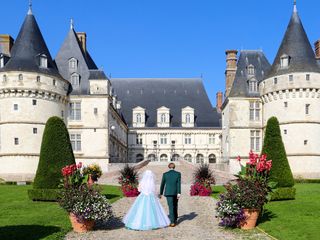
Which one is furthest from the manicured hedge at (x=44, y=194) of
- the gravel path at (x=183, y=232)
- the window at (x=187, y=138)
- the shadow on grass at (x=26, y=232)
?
the window at (x=187, y=138)

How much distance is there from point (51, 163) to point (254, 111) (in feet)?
76.1

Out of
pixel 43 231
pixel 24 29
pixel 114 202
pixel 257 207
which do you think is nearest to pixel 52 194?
pixel 114 202

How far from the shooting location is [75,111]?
1367 inches

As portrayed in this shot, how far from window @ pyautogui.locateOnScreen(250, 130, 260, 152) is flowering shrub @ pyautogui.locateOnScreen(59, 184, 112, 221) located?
86.2 feet

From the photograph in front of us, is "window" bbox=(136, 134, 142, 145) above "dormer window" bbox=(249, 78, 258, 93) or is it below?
below

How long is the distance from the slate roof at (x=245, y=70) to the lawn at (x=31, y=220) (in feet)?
73.1

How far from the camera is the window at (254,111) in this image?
35.7m

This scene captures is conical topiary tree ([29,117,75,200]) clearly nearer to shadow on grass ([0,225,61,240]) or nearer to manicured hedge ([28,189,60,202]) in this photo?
manicured hedge ([28,189,60,202])

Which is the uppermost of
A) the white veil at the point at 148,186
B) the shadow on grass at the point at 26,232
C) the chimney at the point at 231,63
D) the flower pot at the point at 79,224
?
the chimney at the point at 231,63

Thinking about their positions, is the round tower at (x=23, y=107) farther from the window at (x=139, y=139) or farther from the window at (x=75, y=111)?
the window at (x=139, y=139)

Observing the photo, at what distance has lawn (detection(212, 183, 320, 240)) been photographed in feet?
32.2

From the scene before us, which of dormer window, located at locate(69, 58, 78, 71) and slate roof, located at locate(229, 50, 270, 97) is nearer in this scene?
dormer window, located at locate(69, 58, 78, 71)

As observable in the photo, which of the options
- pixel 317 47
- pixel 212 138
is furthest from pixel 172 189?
pixel 212 138

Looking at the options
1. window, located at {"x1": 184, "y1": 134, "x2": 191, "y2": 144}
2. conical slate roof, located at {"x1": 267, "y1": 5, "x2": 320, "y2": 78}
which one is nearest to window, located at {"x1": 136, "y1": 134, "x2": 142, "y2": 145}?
window, located at {"x1": 184, "y1": 134, "x2": 191, "y2": 144}
